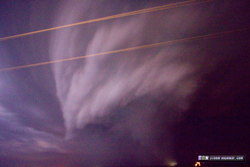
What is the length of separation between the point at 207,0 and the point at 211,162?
22.0ft

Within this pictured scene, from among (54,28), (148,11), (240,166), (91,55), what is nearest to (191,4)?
(148,11)

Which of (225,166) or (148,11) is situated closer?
(148,11)

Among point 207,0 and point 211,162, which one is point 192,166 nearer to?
point 211,162

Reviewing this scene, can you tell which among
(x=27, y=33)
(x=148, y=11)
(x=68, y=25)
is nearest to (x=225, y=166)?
(x=148, y=11)

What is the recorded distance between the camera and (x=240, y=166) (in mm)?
7430

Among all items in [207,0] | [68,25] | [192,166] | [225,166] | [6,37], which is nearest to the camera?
[207,0]

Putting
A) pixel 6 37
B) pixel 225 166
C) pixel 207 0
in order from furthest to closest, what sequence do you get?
pixel 225 166 → pixel 6 37 → pixel 207 0

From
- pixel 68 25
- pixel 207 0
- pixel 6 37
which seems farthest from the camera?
pixel 6 37

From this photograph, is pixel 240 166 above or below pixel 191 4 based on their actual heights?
below

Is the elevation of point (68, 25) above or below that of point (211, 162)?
above

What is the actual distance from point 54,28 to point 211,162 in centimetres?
865

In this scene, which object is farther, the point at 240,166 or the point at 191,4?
the point at 240,166

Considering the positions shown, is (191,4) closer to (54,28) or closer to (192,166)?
(54,28)

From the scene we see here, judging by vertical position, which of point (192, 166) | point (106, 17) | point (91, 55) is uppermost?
point (106, 17)
